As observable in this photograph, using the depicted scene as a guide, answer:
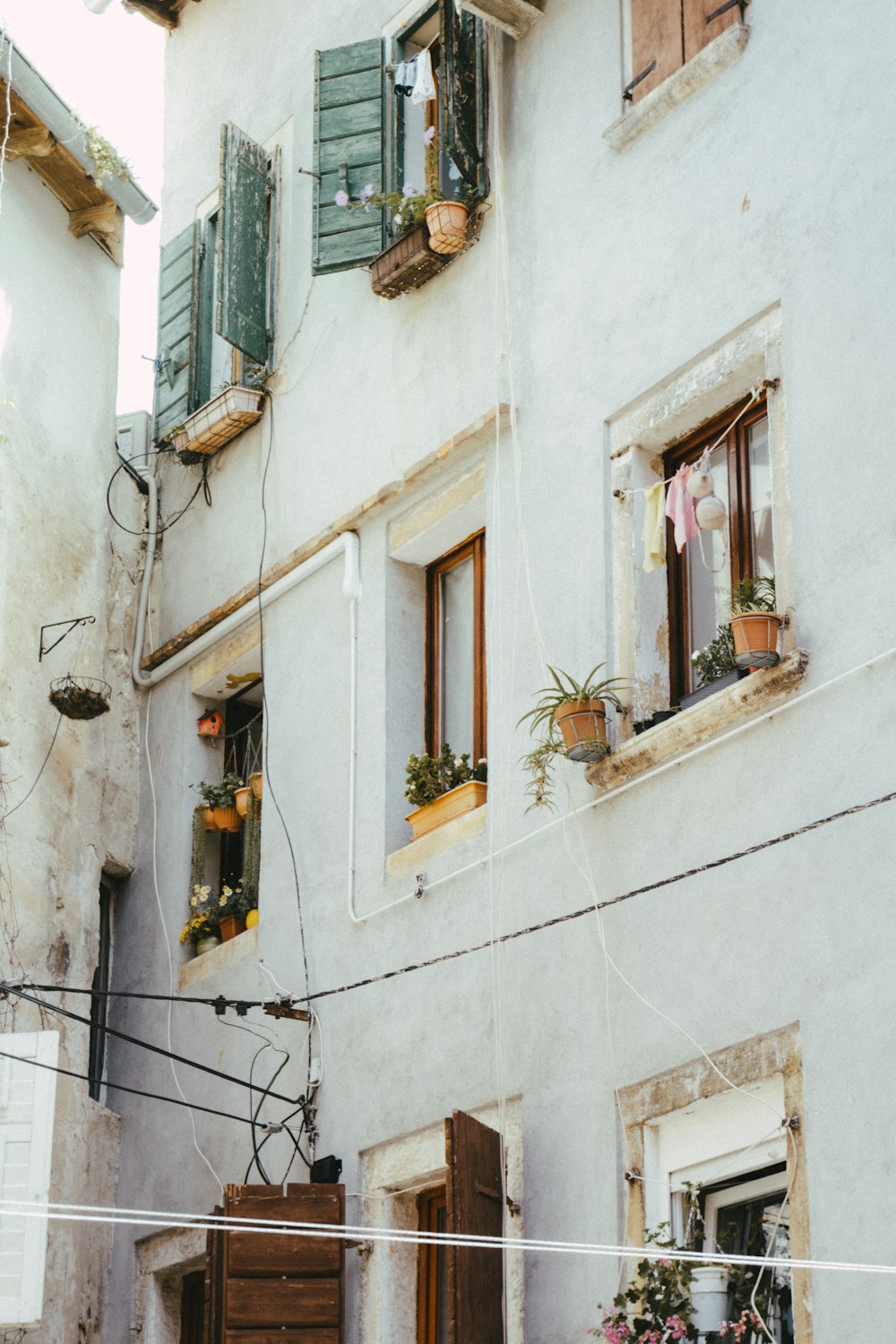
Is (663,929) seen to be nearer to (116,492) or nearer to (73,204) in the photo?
(116,492)

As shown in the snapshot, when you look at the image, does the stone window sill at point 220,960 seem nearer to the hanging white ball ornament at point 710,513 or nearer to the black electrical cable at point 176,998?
the black electrical cable at point 176,998

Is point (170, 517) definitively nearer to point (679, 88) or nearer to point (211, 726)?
point (211, 726)

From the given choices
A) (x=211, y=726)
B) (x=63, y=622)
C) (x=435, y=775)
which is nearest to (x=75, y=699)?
(x=63, y=622)

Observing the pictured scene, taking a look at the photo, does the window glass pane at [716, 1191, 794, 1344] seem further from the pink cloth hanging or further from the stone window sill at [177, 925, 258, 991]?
the stone window sill at [177, 925, 258, 991]

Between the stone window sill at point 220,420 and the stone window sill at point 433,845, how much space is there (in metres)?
3.51

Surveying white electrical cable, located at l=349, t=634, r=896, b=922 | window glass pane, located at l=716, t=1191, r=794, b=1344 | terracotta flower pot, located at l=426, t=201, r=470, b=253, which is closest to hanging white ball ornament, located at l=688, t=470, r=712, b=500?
white electrical cable, located at l=349, t=634, r=896, b=922

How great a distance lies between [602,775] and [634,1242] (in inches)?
80.5

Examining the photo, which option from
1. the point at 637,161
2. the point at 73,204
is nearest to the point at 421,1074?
A: the point at 637,161

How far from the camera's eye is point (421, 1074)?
10469 mm

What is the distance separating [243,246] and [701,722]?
5.76 m

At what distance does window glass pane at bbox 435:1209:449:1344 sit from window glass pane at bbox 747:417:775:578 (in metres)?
3.50

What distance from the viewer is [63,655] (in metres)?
13.2

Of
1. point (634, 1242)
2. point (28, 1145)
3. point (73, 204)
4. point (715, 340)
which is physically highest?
point (73, 204)

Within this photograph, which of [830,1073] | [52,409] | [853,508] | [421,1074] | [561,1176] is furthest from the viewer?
[52,409]
